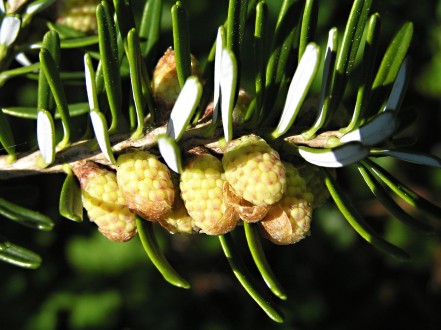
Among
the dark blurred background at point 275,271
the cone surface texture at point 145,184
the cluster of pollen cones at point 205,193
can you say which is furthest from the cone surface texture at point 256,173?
the dark blurred background at point 275,271

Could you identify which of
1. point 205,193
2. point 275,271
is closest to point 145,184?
point 205,193

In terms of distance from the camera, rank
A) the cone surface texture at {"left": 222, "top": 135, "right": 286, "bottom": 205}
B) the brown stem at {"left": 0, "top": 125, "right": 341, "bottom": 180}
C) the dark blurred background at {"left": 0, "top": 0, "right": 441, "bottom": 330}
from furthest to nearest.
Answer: the dark blurred background at {"left": 0, "top": 0, "right": 441, "bottom": 330}, the brown stem at {"left": 0, "top": 125, "right": 341, "bottom": 180}, the cone surface texture at {"left": 222, "top": 135, "right": 286, "bottom": 205}

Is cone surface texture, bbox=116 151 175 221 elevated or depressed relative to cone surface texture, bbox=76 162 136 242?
elevated

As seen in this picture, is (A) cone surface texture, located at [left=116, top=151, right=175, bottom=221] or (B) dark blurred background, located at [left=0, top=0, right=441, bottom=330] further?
(B) dark blurred background, located at [left=0, top=0, right=441, bottom=330]

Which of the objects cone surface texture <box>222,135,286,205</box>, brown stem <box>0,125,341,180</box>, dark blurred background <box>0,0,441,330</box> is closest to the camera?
cone surface texture <box>222,135,286,205</box>

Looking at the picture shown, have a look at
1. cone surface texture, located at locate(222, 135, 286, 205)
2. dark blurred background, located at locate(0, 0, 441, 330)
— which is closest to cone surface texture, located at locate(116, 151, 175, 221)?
cone surface texture, located at locate(222, 135, 286, 205)

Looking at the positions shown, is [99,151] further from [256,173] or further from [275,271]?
[275,271]

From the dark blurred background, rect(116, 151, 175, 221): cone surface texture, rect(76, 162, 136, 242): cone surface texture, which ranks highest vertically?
rect(116, 151, 175, 221): cone surface texture

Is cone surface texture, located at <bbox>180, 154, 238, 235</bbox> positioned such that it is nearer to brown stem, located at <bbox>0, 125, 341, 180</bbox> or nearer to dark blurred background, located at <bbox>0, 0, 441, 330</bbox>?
brown stem, located at <bbox>0, 125, 341, 180</bbox>
